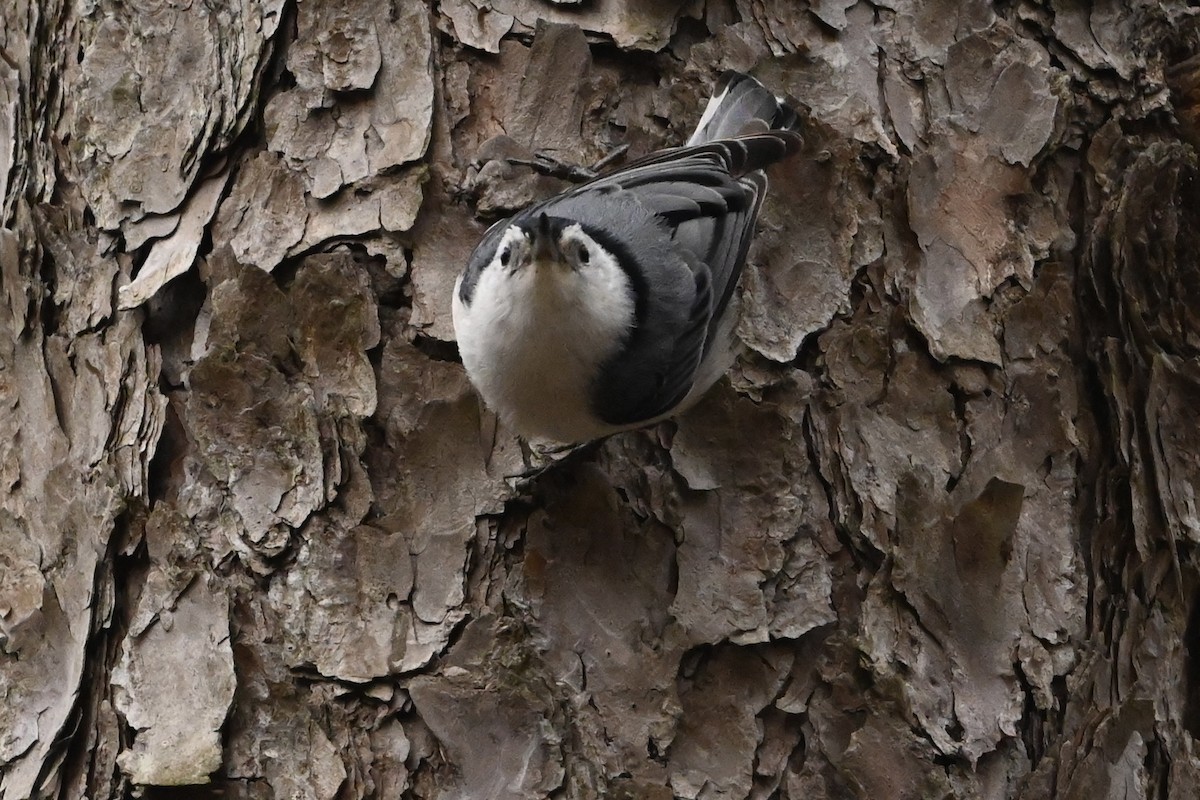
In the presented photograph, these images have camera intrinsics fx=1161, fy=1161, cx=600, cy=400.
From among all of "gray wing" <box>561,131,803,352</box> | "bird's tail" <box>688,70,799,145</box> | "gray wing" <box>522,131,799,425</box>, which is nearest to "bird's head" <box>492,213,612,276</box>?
"gray wing" <box>522,131,799,425</box>

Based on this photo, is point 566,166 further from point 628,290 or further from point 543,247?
point 543,247

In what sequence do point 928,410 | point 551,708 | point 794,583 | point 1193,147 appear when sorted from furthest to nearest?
point 1193,147 → point 928,410 → point 794,583 → point 551,708

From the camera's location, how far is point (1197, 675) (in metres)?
1.91

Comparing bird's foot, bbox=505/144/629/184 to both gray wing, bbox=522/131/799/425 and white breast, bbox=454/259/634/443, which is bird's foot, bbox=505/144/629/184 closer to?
gray wing, bbox=522/131/799/425

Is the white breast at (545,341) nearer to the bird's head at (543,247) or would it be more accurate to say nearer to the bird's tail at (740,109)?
the bird's head at (543,247)

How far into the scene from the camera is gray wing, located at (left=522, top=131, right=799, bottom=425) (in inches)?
75.6

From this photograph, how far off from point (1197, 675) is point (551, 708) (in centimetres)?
107

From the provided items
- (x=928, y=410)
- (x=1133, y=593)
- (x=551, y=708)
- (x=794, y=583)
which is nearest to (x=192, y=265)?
(x=551, y=708)

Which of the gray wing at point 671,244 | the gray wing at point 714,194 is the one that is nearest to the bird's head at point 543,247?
the gray wing at point 671,244

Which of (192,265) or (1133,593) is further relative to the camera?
(192,265)

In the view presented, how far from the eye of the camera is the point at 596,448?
2033mm

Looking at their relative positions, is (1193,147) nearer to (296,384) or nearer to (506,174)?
(506,174)

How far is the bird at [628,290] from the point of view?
6.07ft

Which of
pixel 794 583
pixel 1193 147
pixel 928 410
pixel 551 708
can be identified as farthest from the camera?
pixel 1193 147
